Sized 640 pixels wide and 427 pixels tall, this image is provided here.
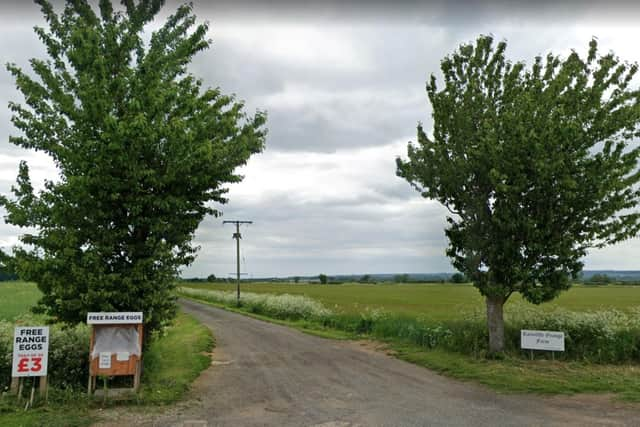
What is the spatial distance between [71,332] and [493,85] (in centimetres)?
1393

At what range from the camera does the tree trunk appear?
594 inches

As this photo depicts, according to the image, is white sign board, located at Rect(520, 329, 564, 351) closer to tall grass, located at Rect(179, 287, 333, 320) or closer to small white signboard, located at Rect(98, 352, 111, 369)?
small white signboard, located at Rect(98, 352, 111, 369)

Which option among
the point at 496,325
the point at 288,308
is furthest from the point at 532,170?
the point at 288,308

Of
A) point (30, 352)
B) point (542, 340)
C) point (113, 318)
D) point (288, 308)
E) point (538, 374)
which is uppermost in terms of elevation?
point (113, 318)

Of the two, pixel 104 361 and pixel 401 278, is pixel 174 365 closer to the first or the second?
pixel 104 361

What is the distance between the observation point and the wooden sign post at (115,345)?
1045 centimetres

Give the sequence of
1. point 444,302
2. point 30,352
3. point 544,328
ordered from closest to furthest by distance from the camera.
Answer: point 30,352, point 544,328, point 444,302

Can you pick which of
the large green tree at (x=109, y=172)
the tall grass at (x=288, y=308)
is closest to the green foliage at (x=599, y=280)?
the tall grass at (x=288, y=308)

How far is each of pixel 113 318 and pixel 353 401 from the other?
17.5 ft

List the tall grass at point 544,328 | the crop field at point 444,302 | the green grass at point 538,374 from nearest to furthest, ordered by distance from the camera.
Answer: the green grass at point 538,374 → the tall grass at point 544,328 → the crop field at point 444,302

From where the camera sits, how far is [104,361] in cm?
1058

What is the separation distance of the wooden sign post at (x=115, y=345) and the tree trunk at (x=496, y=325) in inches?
401

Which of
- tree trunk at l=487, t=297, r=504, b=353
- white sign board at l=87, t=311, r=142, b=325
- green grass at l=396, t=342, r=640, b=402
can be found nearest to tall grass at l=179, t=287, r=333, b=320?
tree trunk at l=487, t=297, r=504, b=353

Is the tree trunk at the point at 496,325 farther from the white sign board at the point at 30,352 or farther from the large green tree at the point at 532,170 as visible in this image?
the white sign board at the point at 30,352
